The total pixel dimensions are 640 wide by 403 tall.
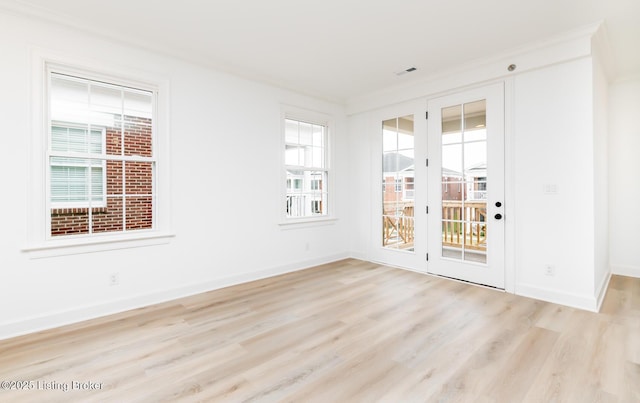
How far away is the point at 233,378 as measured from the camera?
2.04m

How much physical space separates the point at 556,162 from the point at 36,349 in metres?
5.02

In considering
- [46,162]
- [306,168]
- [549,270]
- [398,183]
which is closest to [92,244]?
[46,162]

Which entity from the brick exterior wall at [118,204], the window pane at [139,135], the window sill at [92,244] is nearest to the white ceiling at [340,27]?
the window pane at [139,135]

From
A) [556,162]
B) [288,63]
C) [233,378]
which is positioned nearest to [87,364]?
[233,378]

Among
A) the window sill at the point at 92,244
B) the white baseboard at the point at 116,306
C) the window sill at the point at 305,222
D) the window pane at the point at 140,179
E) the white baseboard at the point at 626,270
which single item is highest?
the window pane at the point at 140,179

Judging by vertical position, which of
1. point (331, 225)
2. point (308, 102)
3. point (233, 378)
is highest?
point (308, 102)

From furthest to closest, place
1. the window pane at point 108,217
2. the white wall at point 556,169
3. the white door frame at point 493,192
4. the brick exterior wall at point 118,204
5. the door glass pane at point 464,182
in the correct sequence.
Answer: the window pane at point 108,217
the brick exterior wall at point 118,204
the door glass pane at point 464,182
the white door frame at point 493,192
the white wall at point 556,169

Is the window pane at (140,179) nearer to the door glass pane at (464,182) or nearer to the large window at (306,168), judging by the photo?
the large window at (306,168)

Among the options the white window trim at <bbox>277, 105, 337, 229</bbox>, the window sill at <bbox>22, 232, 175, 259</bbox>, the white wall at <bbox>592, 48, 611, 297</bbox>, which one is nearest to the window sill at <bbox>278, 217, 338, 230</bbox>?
the white window trim at <bbox>277, 105, 337, 229</bbox>

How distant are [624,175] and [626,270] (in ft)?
4.31

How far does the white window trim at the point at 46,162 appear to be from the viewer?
274 cm

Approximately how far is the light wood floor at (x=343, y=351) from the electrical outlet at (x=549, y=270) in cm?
34

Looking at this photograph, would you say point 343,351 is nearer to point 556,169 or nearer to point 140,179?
point 556,169

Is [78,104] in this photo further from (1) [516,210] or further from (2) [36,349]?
(1) [516,210]
